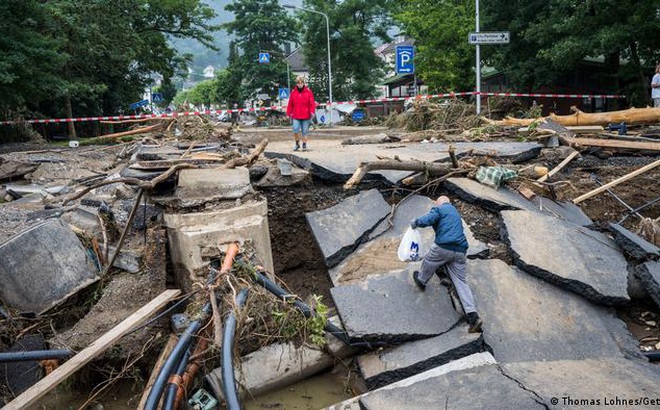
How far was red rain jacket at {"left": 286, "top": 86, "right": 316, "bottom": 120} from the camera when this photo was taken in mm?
9719

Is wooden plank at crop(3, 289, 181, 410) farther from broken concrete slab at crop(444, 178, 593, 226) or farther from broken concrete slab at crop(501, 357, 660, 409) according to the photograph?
broken concrete slab at crop(444, 178, 593, 226)

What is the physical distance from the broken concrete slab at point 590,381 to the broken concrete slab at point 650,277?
0.94m

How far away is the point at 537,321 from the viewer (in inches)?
176

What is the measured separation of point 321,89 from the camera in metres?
42.8

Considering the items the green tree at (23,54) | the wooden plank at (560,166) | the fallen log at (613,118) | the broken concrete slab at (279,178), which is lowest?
the wooden plank at (560,166)

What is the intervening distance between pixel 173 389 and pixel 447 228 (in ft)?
7.97

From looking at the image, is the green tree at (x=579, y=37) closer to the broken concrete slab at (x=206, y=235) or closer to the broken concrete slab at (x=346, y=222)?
the broken concrete slab at (x=346, y=222)

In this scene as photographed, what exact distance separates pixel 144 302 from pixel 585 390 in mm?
3899

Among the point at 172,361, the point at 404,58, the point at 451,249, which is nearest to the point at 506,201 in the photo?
the point at 451,249

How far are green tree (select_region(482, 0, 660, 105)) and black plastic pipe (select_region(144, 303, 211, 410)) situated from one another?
1567cm

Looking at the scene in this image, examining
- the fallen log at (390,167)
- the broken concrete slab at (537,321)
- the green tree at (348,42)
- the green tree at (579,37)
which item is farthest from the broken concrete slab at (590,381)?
the green tree at (348,42)

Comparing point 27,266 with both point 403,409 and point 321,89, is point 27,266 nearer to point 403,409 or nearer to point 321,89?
point 403,409

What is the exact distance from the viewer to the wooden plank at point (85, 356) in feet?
11.4

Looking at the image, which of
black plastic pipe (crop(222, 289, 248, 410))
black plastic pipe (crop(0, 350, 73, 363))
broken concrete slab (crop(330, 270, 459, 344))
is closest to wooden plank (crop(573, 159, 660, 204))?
broken concrete slab (crop(330, 270, 459, 344))
